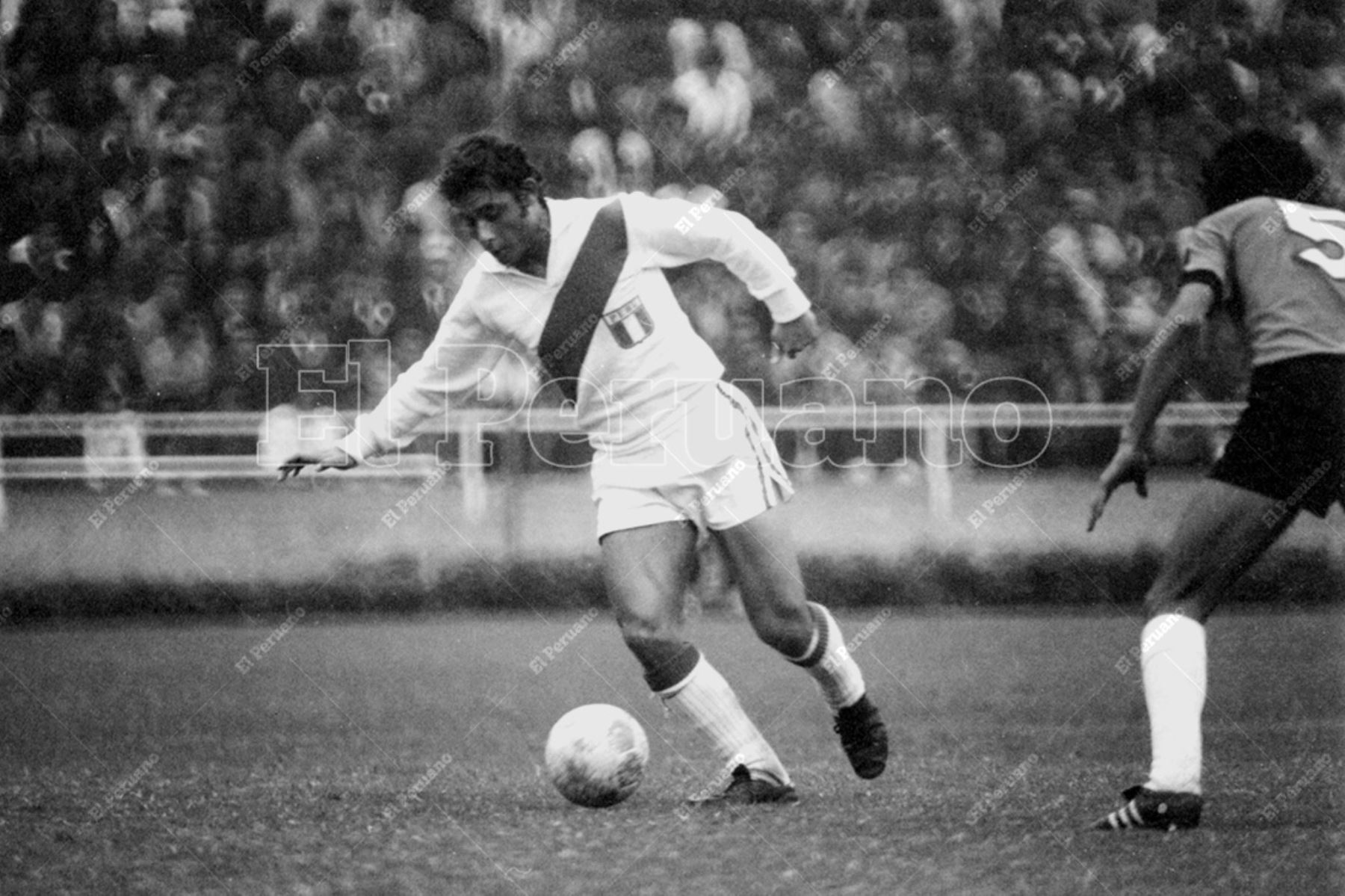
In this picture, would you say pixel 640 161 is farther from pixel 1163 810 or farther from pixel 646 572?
pixel 1163 810

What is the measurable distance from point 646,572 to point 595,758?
49cm

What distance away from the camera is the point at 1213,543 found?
4.75 meters

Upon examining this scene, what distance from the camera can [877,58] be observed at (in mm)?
13750

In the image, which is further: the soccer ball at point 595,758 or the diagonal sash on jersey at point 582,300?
the diagonal sash on jersey at point 582,300

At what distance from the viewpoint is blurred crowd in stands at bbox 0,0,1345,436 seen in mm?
13414

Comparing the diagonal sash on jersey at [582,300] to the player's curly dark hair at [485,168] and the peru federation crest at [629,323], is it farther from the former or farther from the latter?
the player's curly dark hair at [485,168]

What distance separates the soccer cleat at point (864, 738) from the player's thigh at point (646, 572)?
59 cm

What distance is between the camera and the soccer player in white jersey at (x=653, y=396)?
544cm

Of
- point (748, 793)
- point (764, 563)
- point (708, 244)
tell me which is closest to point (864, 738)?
point (748, 793)

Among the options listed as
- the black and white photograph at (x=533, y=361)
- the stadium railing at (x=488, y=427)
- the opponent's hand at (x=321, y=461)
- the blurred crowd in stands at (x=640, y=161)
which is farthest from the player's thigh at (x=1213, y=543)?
the blurred crowd in stands at (x=640, y=161)

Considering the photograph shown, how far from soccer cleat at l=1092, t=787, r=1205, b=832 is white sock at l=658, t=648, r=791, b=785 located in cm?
105

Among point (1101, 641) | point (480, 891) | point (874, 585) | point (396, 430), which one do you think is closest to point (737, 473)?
point (396, 430)

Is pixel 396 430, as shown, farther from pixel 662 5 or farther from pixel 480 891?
pixel 662 5

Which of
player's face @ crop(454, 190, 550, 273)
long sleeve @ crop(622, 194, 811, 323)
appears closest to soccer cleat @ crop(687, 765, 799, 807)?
long sleeve @ crop(622, 194, 811, 323)
